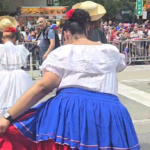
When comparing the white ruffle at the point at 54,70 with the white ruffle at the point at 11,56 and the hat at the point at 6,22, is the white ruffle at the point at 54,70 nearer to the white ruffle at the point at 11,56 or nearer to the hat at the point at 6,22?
the white ruffle at the point at 11,56

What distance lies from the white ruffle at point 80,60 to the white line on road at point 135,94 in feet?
15.5

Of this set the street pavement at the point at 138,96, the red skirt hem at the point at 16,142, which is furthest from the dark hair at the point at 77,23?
the street pavement at the point at 138,96

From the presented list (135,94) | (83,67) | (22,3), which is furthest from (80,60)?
(22,3)

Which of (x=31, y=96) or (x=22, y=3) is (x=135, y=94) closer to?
(x=31, y=96)

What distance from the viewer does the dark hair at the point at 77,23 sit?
2.60 m

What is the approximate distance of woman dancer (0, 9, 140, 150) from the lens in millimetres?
2400

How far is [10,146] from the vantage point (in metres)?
2.52

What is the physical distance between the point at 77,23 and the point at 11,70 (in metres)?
2.48

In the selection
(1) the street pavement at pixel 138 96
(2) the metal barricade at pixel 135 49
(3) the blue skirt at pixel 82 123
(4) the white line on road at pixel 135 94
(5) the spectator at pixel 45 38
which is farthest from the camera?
(2) the metal barricade at pixel 135 49

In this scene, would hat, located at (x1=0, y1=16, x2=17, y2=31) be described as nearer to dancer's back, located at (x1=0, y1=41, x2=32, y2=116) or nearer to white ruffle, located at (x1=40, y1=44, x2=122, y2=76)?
dancer's back, located at (x1=0, y1=41, x2=32, y2=116)

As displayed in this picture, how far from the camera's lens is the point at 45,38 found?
28.0ft

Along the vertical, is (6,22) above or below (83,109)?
above

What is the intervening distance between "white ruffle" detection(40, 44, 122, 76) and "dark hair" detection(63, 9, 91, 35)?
0.13m

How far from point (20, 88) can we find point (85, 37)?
2.31 meters
